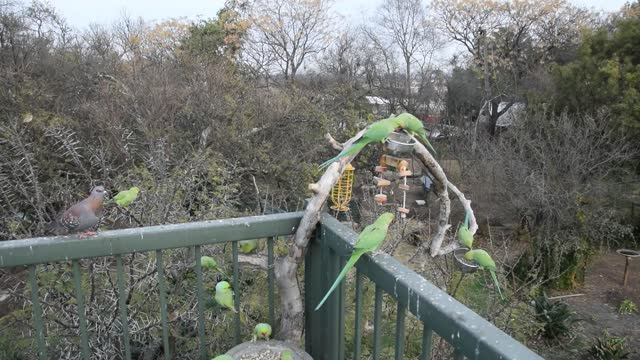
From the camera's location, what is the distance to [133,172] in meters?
3.97

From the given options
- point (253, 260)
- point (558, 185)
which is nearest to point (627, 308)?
point (558, 185)

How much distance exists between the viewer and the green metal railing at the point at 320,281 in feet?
2.94

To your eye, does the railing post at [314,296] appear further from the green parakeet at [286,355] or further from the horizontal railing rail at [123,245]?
the green parakeet at [286,355]

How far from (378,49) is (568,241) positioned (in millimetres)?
11476

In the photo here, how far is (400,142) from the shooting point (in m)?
1.35

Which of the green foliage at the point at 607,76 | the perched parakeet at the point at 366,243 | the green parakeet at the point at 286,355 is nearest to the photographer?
A: the perched parakeet at the point at 366,243

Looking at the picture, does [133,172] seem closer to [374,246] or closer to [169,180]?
[169,180]

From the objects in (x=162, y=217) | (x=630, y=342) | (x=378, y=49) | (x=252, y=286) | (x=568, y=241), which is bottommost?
(x=630, y=342)

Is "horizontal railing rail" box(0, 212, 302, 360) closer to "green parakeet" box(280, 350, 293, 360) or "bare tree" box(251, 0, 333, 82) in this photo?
"green parakeet" box(280, 350, 293, 360)

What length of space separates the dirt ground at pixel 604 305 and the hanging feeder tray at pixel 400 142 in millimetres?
5772

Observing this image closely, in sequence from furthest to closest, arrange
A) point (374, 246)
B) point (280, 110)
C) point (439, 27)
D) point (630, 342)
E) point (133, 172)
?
point (439, 27)
point (280, 110)
point (630, 342)
point (133, 172)
point (374, 246)

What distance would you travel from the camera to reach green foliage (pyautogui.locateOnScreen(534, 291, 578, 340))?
19.6 feet

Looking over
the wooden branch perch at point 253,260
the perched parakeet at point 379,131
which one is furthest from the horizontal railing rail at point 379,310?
the wooden branch perch at point 253,260

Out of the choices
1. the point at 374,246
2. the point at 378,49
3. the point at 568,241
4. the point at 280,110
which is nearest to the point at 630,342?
the point at 568,241
